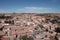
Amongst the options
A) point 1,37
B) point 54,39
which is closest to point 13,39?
point 1,37

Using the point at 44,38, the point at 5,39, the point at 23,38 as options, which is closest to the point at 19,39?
the point at 23,38

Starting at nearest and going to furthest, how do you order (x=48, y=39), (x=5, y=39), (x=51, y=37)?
1. (x=5, y=39)
2. (x=48, y=39)
3. (x=51, y=37)

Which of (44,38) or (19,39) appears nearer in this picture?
(19,39)

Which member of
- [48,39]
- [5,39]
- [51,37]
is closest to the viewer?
[5,39]

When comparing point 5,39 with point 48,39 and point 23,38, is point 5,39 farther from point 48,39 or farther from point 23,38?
point 48,39

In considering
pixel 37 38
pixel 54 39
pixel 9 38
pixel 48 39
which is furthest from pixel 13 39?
pixel 54 39

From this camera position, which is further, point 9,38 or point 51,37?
point 51,37

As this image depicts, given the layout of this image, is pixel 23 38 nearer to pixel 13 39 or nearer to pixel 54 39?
pixel 13 39

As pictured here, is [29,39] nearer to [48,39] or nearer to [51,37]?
[48,39]
